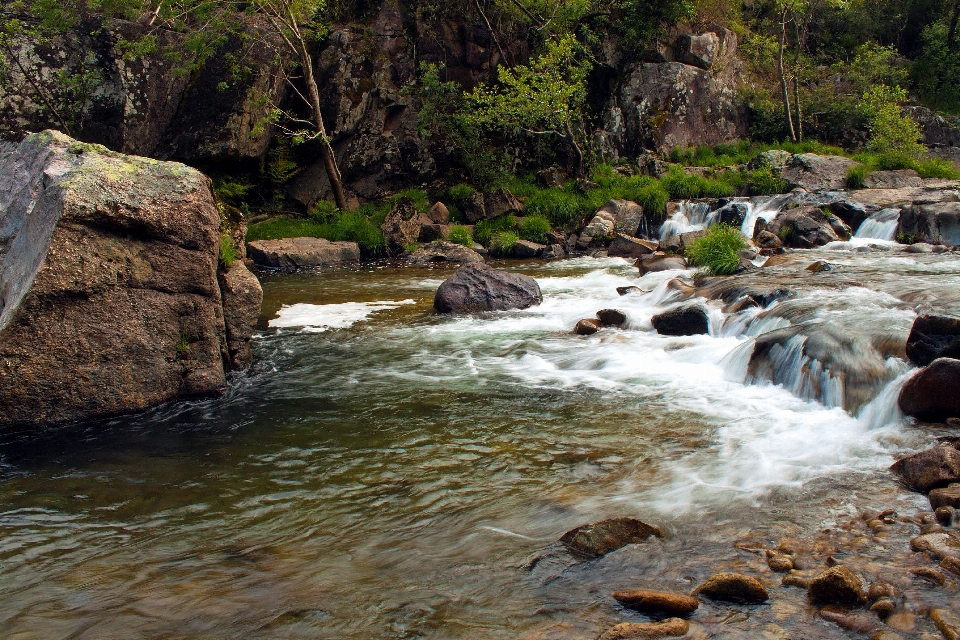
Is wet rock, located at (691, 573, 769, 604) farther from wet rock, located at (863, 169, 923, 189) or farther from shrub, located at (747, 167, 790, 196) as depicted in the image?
wet rock, located at (863, 169, 923, 189)

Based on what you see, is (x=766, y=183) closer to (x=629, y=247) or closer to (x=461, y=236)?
(x=629, y=247)

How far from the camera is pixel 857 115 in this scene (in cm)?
2970

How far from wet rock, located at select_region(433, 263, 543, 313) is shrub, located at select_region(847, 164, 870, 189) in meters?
16.5

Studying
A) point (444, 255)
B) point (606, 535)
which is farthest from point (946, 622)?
point (444, 255)

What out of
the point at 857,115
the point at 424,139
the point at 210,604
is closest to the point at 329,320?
the point at 210,604

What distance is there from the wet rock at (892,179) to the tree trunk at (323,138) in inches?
763

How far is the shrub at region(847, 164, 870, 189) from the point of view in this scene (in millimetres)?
24094

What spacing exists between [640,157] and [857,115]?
34.0ft

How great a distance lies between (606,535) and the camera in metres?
4.30

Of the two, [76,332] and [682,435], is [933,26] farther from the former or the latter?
[76,332]

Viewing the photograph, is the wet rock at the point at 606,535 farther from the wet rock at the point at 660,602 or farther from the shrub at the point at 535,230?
the shrub at the point at 535,230

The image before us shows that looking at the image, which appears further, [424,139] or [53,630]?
[424,139]

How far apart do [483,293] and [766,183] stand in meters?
15.8

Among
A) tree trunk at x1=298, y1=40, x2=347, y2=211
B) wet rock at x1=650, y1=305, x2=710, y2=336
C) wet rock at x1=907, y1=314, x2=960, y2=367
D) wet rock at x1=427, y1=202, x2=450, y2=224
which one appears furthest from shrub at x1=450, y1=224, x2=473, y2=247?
wet rock at x1=907, y1=314, x2=960, y2=367
